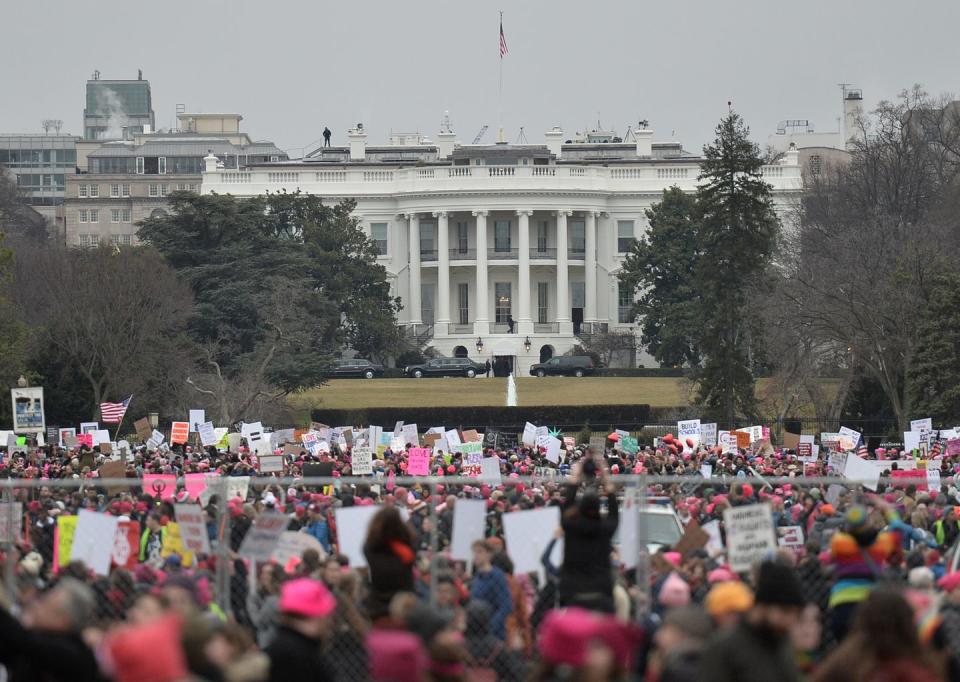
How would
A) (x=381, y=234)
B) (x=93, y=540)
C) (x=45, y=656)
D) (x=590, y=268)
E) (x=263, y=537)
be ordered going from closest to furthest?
(x=45, y=656) → (x=263, y=537) → (x=93, y=540) → (x=590, y=268) → (x=381, y=234)

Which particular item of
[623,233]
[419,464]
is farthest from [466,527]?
[623,233]

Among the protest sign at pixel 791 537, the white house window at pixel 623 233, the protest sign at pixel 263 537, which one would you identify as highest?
the white house window at pixel 623 233

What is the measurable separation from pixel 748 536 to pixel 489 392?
Result: 64612mm

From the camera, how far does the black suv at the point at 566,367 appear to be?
88625mm

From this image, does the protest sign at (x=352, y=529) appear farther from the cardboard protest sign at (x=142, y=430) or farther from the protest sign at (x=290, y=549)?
the cardboard protest sign at (x=142, y=430)

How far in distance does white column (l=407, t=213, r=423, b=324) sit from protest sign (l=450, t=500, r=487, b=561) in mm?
94751

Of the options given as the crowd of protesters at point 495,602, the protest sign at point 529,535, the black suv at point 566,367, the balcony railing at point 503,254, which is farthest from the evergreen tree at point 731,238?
the balcony railing at point 503,254

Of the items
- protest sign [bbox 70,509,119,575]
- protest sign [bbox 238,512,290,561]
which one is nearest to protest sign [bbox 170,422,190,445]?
protest sign [bbox 70,509,119,575]

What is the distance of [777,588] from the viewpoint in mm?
9094

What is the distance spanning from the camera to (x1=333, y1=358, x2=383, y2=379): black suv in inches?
3469

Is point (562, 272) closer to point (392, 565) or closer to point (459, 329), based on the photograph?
point (459, 329)

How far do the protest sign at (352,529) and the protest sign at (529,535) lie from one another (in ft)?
3.28

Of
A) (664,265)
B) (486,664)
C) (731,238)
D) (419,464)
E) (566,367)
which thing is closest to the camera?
(486,664)

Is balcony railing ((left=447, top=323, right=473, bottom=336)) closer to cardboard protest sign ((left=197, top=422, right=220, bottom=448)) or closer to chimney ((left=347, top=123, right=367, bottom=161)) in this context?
chimney ((left=347, top=123, right=367, bottom=161))
